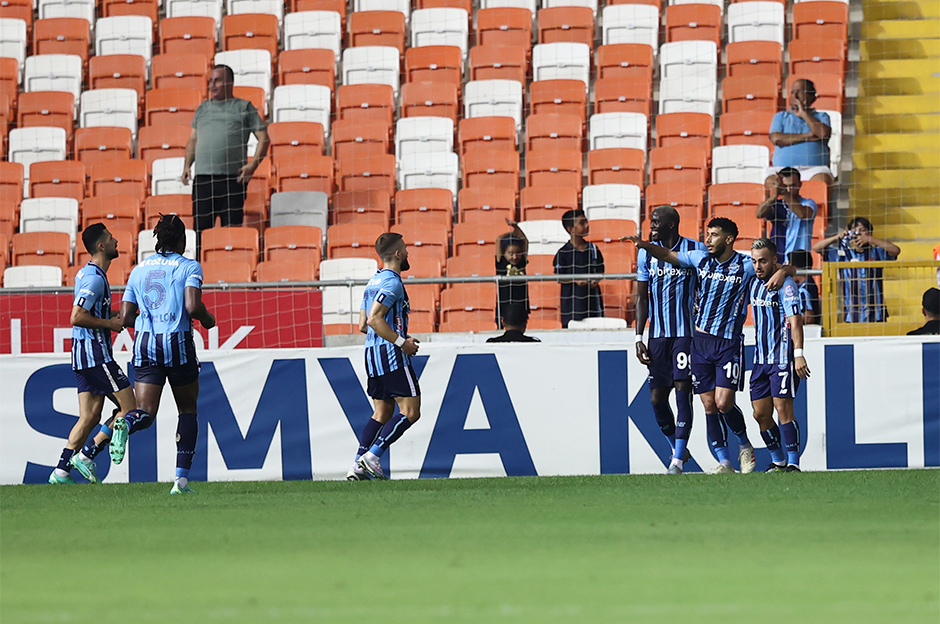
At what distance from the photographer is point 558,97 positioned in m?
14.9

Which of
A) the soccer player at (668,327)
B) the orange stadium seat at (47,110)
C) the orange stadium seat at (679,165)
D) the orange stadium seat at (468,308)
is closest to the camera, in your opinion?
the soccer player at (668,327)

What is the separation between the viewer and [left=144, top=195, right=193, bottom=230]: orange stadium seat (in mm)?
13636

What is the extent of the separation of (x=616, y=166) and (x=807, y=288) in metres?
3.76

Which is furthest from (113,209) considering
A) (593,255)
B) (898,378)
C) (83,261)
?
(898,378)

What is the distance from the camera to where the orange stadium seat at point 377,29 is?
52.7 ft

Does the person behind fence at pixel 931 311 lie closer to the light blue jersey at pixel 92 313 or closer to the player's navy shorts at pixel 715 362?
the player's navy shorts at pixel 715 362

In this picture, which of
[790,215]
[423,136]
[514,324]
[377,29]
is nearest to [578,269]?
[514,324]

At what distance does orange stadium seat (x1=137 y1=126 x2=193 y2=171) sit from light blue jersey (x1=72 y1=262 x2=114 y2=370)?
6906 millimetres

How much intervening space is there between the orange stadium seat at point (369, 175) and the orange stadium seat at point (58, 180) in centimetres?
311

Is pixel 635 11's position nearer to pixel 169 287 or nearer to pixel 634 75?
pixel 634 75

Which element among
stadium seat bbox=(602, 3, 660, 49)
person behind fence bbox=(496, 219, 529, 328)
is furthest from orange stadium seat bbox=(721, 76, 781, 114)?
person behind fence bbox=(496, 219, 529, 328)

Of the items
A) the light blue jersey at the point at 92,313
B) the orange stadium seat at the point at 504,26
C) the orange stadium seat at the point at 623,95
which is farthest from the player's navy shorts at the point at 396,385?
the orange stadium seat at the point at 504,26

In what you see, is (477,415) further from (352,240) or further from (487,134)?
(487,134)

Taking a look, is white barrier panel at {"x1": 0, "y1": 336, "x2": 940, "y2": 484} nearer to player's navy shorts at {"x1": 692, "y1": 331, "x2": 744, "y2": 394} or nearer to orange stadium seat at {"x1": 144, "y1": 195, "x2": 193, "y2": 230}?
player's navy shorts at {"x1": 692, "y1": 331, "x2": 744, "y2": 394}
